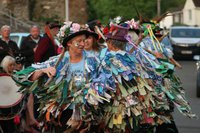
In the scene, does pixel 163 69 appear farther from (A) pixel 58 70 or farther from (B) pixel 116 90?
(A) pixel 58 70

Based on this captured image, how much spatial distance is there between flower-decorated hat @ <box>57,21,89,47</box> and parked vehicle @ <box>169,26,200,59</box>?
75.9 ft

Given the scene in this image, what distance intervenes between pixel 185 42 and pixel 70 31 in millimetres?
23528

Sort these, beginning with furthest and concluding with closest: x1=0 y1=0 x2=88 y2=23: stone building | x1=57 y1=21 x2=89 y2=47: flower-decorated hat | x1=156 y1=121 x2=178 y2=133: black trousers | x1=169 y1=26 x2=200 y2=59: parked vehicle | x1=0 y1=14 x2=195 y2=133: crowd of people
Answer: x1=0 y1=0 x2=88 y2=23: stone building, x1=169 y1=26 x2=200 y2=59: parked vehicle, x1=156 y1=121 x2=178 y2=133: black trousers, x1=57 y1=21 x2=89 y2=47: flower-decorated hat, x1=0 y1=14 x2=195 y2=133: crowd of people

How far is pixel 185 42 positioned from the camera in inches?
1195

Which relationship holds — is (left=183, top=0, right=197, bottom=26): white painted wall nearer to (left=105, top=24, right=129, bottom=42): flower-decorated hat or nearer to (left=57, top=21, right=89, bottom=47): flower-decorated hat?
(left=57, top=21, right=89, bottom=47): flower-decorated hat

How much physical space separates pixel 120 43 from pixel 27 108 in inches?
107

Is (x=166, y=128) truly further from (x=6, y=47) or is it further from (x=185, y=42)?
(x=185, y=42)

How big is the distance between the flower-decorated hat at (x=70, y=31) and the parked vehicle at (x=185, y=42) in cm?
2313

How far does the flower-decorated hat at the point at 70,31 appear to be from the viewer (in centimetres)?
701

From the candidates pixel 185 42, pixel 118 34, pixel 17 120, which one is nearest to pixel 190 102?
pixel 17 120

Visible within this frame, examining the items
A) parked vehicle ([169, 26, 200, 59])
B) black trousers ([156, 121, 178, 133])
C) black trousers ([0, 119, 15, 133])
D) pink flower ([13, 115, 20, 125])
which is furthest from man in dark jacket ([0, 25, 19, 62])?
parked vehicle ([169, 26, 200, 59])

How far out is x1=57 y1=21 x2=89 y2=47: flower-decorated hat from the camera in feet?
23.0

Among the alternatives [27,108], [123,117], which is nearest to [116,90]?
[123,117]

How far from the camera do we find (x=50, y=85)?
269 inches
